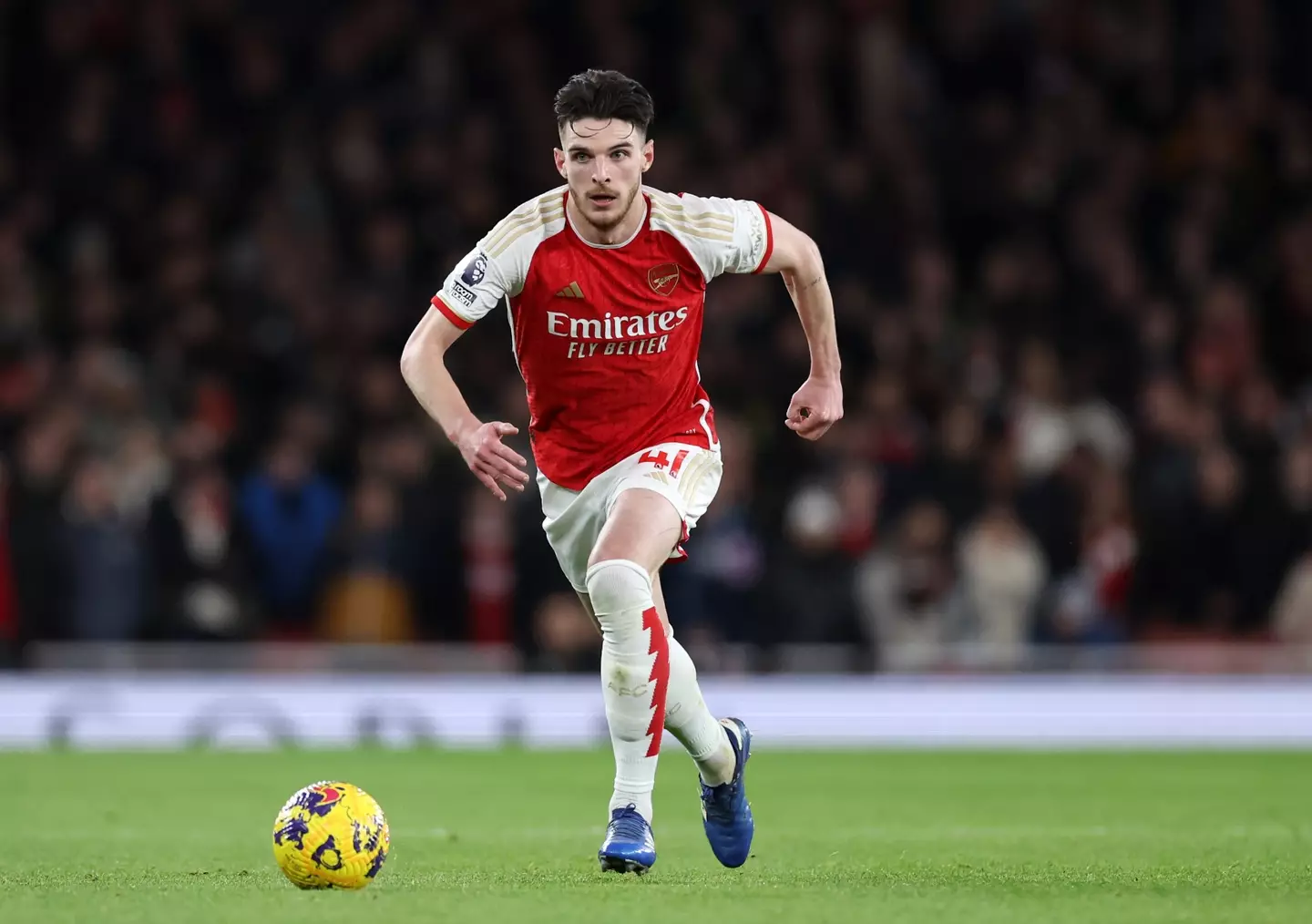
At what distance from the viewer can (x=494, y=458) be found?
599 cm

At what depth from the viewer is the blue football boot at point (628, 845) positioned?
20.6ft

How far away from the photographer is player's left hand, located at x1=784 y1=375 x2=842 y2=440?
6.89 meters

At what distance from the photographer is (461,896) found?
5680mm

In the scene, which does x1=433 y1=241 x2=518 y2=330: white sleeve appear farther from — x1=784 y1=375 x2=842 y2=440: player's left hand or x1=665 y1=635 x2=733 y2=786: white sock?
x1=665 y1=635 x2=733 y2=786: white sock

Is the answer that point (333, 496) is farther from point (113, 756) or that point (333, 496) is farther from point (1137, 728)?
point (1137, 728)

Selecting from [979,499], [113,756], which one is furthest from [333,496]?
[979,499]

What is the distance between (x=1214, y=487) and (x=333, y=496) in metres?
5.70

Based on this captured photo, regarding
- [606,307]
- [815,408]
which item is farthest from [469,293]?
[815,408]

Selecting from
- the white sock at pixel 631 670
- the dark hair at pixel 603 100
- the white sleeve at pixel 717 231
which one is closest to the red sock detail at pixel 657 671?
the white sock at pixel 631 670

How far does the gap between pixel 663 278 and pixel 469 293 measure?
25.2 inches

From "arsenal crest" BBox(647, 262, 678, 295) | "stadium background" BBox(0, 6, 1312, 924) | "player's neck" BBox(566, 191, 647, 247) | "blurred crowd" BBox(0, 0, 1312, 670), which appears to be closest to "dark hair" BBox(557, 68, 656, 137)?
"player's neck" BBox(566, 191, 647, 247)

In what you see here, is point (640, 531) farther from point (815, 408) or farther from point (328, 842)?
point (328, 842)

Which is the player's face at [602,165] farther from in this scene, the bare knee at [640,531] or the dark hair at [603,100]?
the bare knee at [640,531]

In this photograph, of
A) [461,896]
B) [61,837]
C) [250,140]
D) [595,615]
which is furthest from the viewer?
[250,140]
